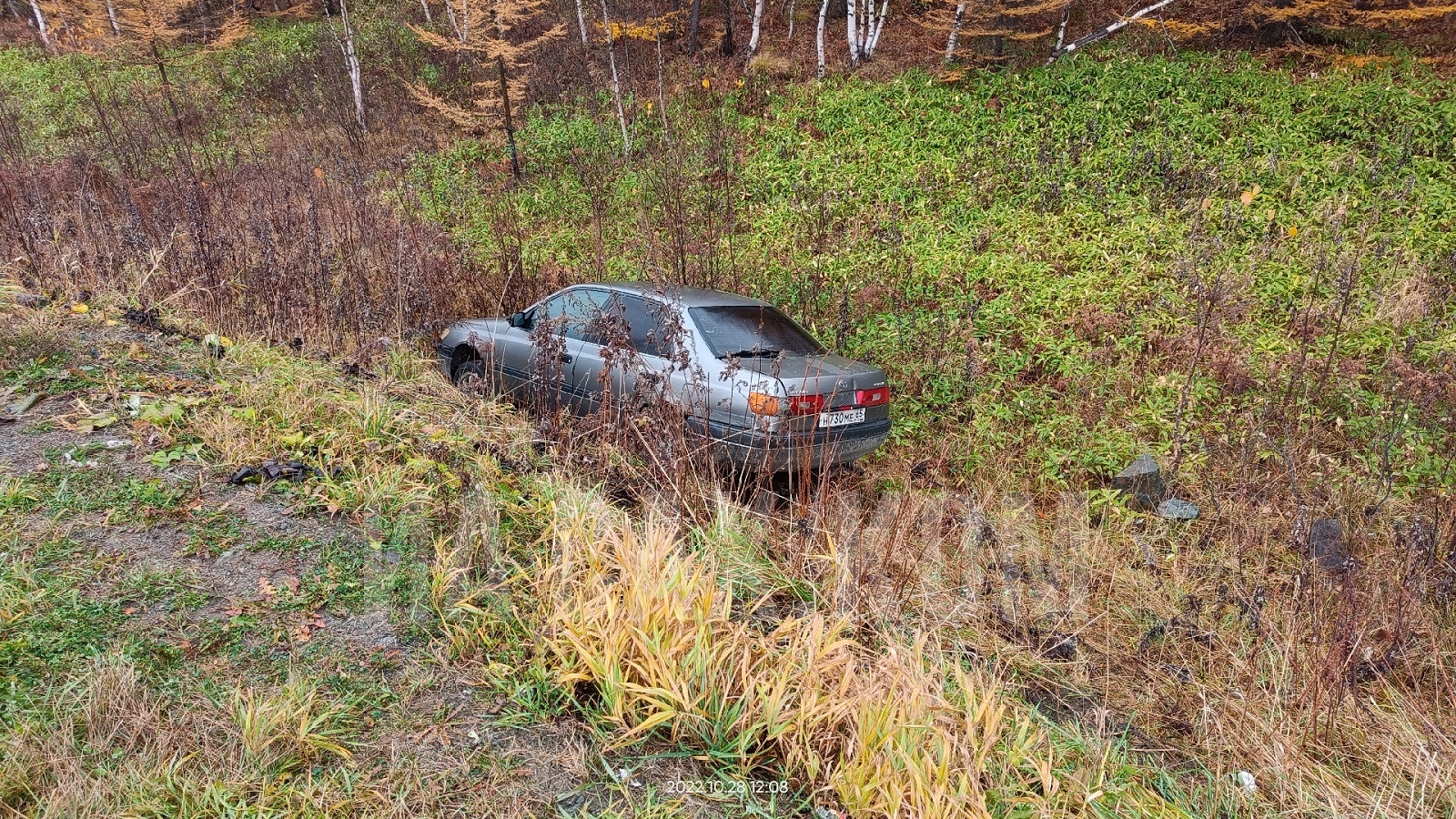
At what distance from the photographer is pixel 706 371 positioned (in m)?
5.77

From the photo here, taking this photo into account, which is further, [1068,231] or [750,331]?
[1068,231]

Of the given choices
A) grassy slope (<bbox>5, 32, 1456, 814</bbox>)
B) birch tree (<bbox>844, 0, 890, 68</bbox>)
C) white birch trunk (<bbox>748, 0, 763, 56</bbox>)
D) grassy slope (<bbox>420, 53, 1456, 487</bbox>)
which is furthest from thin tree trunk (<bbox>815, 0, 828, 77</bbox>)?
white birch trunk (<bbox>748, 0, 763, 56</bbox>)

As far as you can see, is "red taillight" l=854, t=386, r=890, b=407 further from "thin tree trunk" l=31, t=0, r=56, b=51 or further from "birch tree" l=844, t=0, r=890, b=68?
"thin tree trunk" l=31, t=0, r=56, b=51

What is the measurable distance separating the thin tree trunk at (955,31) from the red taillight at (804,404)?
11.8m

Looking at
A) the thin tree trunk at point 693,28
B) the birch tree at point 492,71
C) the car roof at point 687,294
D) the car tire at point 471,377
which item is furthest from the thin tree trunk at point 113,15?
the car roof at point 687,294

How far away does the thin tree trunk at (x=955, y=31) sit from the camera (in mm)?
14531

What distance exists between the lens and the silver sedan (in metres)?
4.99

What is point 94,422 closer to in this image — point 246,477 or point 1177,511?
point 246,477

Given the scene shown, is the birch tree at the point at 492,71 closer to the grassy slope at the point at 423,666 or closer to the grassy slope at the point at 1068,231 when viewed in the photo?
the grassy slope at the point at 1068,231

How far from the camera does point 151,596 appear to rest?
10.6 ft

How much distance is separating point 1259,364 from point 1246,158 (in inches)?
180

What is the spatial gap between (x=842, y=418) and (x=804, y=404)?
1.49 ft

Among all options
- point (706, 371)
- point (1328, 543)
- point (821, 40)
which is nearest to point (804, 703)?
point (706, 371)

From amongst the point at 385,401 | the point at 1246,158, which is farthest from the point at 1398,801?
the point at 1246,158
